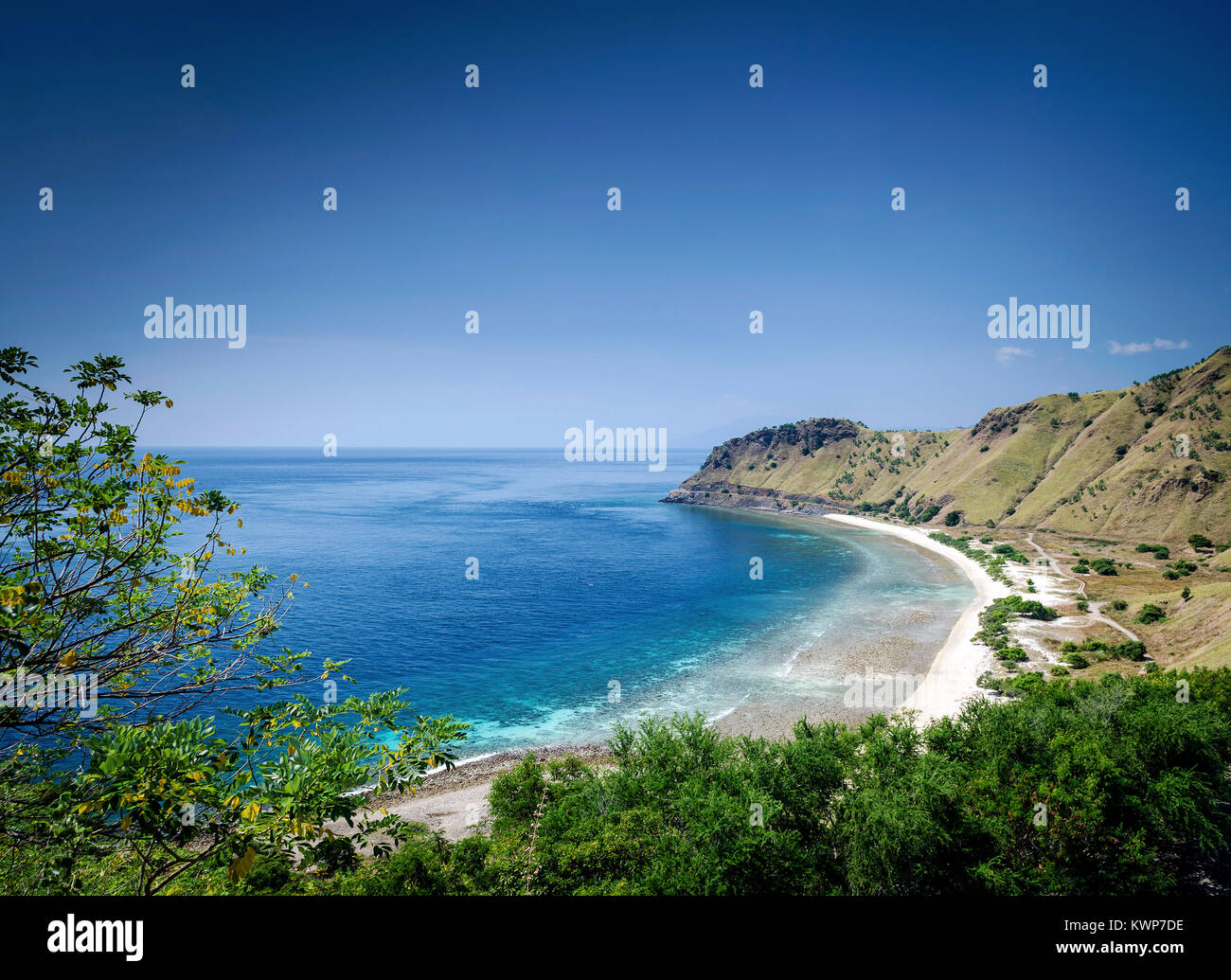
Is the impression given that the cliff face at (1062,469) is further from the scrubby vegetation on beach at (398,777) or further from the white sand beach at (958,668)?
the scrubby vegetation on beach at (398,777)

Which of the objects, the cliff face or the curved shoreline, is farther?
the cliff face

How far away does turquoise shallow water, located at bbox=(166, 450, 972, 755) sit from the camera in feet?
155

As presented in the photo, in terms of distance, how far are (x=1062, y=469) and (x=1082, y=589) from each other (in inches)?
2476

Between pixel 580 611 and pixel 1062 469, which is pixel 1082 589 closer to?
pixel 580 611

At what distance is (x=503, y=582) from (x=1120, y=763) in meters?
71.2

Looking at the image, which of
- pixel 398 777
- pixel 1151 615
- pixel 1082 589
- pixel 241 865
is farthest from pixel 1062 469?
pixel 241 865

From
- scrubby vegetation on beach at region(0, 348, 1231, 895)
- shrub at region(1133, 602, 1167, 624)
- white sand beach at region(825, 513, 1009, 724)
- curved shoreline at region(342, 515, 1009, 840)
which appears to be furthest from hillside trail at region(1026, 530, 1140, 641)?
scrubby vegetation on beach at region(0, 348, 1231, 895)

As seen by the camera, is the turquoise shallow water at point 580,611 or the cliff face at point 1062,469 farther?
the cliff face at point 1062,469

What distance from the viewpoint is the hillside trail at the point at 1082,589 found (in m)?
52.5

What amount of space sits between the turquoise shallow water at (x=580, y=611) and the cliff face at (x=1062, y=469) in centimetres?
2930

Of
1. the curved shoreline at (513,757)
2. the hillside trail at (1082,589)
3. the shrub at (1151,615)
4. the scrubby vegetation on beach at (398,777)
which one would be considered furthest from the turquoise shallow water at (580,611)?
the scrubby vegetation on beach at (398,777)

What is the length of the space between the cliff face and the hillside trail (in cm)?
873

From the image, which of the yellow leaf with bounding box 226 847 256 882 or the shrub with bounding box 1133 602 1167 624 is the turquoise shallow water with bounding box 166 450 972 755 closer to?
the shrub with bounding box 1133 602 1167 624
